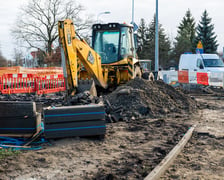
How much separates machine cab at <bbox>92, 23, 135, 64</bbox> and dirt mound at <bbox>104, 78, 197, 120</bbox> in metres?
1.99

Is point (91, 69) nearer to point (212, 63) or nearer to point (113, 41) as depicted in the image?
point (113, 41)

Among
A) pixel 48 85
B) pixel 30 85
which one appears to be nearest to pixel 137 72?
pixel 48 85

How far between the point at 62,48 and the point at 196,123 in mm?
4711

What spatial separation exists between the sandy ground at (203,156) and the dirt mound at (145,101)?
1482mm

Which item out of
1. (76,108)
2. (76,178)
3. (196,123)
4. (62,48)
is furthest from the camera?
(62,48)

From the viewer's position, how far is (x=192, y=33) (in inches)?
2606

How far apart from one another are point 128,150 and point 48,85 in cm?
1274

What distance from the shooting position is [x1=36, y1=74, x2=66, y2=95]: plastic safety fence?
1737 centimetres

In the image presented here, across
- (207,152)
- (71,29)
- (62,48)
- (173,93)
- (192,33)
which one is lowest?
(207,152)

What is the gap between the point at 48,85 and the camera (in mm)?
18062

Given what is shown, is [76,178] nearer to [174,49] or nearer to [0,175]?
[0,175]

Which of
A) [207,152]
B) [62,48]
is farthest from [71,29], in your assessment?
[207,152]

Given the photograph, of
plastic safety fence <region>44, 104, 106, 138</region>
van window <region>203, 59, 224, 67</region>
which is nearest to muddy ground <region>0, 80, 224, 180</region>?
plastic safety fence <region>44, 104, 106, 138</region>

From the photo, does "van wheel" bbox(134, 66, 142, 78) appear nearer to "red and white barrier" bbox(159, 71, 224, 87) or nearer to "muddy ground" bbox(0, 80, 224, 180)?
"muddy ground" bbox(0, 80, 224, 180)
